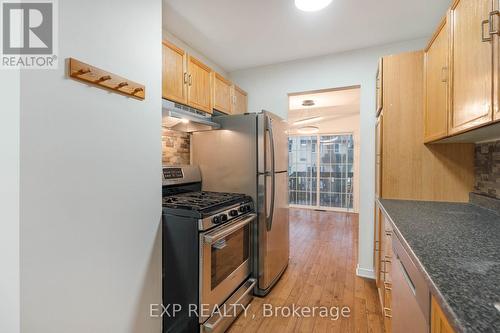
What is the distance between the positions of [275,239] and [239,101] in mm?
1748

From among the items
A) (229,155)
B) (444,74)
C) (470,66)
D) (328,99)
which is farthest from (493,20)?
(328,99)

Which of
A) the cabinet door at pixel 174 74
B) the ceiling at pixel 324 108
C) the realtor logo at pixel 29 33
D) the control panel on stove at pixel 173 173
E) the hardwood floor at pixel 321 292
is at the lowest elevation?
the hardwood floor at pixel 321 292

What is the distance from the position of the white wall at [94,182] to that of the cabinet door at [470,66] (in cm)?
175

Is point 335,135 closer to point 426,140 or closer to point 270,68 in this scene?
point 270,68

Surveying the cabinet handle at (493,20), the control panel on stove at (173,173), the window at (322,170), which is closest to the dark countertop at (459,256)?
the cabinet handle at (493,20)

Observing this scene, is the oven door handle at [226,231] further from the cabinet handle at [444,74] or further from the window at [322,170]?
the window at [322,170]

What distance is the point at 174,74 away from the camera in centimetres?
198

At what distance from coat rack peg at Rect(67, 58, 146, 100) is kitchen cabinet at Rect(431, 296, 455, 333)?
1626 millimetres

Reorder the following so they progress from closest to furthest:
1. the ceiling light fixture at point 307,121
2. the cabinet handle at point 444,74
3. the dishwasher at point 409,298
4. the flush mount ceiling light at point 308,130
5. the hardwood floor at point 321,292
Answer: the dishwasher at point 409,298
the cabinet handle at point 444,74
the hardwood floor at point 321,292
the ceiling light fixture at point 307,121
the flush mount ceiling light at point 308,130

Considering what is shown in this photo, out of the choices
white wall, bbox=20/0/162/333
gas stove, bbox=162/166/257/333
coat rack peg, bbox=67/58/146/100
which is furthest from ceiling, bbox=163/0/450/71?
gas stove, bbox=162/166/257/333

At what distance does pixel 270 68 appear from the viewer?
10.1ft

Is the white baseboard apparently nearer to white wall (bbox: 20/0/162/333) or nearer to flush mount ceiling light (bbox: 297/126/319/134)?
white wall (bbox: 20/0/162/333)

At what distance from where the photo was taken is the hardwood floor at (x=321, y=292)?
183cm

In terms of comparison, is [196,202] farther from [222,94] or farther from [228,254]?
[222,94]
